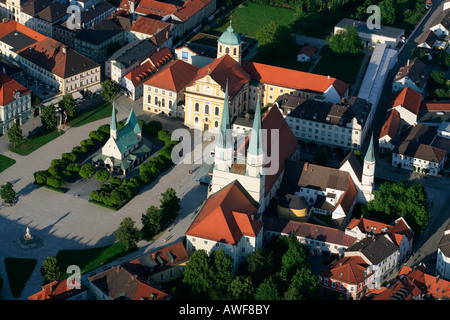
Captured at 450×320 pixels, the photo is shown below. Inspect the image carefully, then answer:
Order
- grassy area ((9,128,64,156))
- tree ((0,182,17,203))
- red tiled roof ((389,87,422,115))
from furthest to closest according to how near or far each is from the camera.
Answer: red tiled roof ((389,87,422,115))
grassy area ((9,128,64,156))
tree ((0,182,17,203))

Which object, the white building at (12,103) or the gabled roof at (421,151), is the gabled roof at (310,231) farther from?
the white building at (12,103)

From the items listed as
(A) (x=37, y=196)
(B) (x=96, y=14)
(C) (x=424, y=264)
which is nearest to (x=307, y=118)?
(C) (x=424, y=264)

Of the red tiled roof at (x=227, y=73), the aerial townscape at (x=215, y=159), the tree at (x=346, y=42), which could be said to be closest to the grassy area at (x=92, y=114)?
the aerial townscape at (x=215, y=159)

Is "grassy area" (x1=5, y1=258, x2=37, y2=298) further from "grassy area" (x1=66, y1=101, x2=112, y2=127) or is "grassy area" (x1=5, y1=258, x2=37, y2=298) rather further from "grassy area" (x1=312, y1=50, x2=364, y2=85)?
"grassy area" (x1=312, y1=50, x2=364, y2=85)

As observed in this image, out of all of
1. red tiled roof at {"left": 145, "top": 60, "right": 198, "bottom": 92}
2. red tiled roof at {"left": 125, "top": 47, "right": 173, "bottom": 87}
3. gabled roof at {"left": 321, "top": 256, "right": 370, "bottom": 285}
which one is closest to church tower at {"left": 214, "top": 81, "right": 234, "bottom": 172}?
gabled roof at {"left": 321, "top": 256, "right": 370, "bottom": 285}

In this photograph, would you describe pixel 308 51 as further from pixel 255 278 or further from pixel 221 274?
pixel 221 274

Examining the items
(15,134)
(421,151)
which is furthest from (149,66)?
(421,151)

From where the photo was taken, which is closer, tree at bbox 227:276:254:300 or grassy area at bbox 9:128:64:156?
tree at bbox 227:276:254:300
